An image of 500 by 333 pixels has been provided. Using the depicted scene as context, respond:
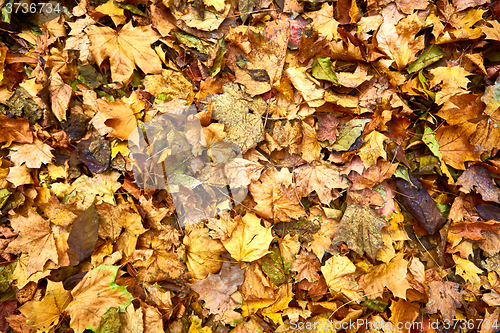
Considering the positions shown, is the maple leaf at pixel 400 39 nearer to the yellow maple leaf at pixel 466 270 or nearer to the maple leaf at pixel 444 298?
the yellow maple leaf at pixel 466 270

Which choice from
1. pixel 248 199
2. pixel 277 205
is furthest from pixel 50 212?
pixel 277 205

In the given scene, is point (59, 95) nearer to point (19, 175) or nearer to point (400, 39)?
point (19, 175)

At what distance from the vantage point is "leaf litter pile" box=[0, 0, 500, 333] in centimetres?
156

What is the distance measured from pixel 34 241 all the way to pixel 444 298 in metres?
2.33

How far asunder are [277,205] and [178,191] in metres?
0.55

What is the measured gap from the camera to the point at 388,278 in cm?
158

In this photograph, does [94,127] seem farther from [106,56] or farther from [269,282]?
[269,282]

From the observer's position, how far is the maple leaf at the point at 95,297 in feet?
Answer: 4.89

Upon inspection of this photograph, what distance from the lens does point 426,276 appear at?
165cm

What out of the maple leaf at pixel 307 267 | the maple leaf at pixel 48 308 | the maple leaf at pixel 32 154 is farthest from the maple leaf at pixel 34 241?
the maple leaf at pixel 307 267

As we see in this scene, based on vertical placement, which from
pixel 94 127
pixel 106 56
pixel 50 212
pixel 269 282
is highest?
pixel 106 56

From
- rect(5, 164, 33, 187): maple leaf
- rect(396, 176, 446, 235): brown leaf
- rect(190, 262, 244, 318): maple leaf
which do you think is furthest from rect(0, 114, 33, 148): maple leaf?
rect(396, 176, 446, 235): brown leaf

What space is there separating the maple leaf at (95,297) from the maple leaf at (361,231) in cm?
120

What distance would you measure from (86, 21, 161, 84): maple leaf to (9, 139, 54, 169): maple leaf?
574mm
